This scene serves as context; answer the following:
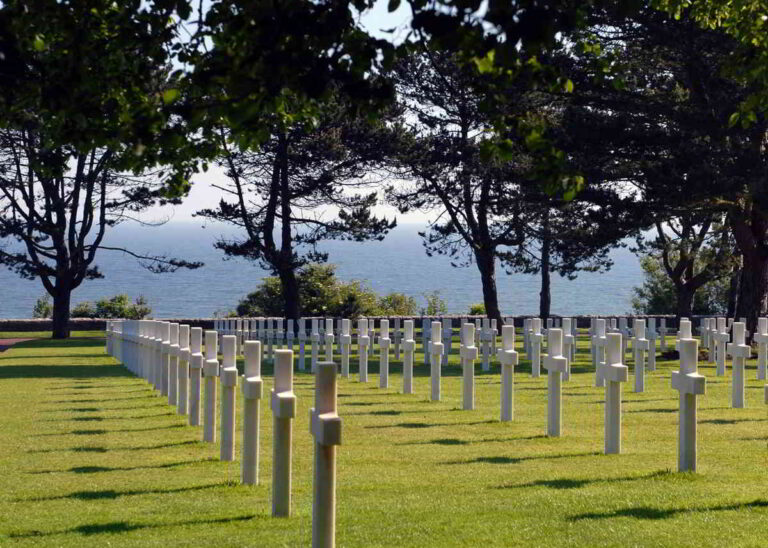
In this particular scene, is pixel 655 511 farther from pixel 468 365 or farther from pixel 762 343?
pixel 762 343

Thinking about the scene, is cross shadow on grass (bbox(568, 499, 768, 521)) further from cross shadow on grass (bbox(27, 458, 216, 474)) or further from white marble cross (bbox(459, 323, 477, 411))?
white marble cross (bbox(459, 323, 477, 411))

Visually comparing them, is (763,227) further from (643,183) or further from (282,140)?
(282,140)

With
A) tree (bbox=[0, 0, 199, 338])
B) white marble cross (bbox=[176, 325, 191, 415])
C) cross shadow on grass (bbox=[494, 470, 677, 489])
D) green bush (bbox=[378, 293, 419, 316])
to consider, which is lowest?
cross shadow on grass (bbox=[494, 470, 677, 489])

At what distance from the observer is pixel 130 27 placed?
6457 mm

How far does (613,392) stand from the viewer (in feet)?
35.3

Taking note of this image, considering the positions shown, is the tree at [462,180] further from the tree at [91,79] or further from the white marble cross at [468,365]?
the tree at [91,79]

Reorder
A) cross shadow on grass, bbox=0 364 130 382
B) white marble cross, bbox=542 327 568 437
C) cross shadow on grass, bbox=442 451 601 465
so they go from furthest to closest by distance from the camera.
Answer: cross shadow on grass, bbox=0 364 130 382
white marble cross, bbox=542 327 568 437
cross shadow on grass, bbox=442 451 601 465

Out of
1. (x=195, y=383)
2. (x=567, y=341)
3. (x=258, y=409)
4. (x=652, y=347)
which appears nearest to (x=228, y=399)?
(x=258, y=409)

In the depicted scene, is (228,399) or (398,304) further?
(398,304)

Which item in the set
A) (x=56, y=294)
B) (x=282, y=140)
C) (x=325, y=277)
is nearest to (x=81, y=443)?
(x=282, y=140)

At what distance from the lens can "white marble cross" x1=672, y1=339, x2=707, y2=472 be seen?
9.06 m

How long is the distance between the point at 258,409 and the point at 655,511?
293cm

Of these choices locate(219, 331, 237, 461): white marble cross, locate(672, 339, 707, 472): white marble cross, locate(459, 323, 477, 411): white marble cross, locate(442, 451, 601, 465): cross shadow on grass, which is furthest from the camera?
locate(459, 323, 477, 411): white marble cross

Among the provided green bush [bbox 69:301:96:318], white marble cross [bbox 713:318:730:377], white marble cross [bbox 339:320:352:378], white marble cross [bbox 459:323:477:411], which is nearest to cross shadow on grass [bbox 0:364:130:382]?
white marble cross [bbox 339:320:352:378]
